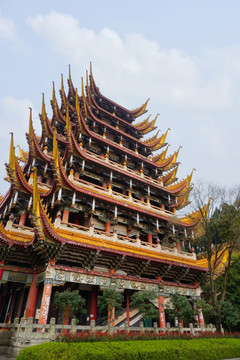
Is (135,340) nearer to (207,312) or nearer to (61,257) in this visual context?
(61,257)

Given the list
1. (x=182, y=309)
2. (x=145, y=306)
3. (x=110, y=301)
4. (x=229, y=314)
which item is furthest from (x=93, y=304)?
(x=229, y=314)

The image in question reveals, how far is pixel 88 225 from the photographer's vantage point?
16422mm

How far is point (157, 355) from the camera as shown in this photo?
8.73m

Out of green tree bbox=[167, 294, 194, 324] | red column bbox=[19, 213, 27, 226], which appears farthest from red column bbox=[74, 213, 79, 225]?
green tree bbox=[167, 294, 194, 324]

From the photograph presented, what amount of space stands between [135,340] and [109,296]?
7.25 ft

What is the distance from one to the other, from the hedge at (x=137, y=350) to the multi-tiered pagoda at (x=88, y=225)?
3702 millimetres

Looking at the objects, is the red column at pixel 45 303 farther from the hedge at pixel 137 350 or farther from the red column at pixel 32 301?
the hedge at pixel 137 350

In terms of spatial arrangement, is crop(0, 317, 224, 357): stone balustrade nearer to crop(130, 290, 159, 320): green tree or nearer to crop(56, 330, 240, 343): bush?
crop(56, 330, 240, 343): bush

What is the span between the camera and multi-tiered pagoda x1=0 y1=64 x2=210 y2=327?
490 inches

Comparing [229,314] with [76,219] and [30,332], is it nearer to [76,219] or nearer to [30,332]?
[76,219]

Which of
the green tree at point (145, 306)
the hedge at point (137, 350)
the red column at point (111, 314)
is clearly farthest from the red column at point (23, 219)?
the hedge at point (137, 350)

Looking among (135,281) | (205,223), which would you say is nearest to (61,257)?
(135,281)

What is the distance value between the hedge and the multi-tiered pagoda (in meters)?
3.70

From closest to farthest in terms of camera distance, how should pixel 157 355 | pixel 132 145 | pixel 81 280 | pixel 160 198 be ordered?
pixel 157 355 < pixel 81 280 < pixel 160 198 < pixel 132 145
